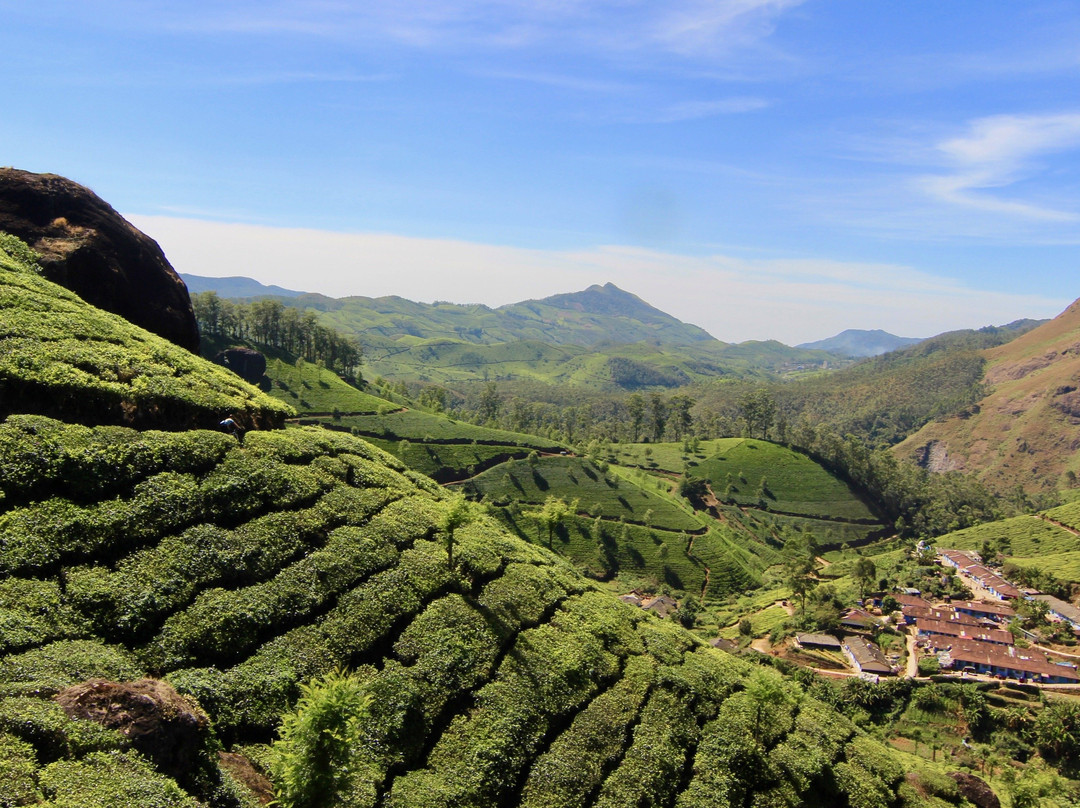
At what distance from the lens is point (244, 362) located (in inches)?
4493

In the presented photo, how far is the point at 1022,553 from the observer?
10569 centimetres

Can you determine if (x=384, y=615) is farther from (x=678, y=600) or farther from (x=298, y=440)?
(x=678, y=600)

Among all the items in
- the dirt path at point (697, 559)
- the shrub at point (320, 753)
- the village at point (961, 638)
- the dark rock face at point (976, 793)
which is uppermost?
the shrub at point (320, 753)

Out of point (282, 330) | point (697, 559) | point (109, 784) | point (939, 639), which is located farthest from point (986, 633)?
point (282, 330)

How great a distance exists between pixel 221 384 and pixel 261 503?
11.8m

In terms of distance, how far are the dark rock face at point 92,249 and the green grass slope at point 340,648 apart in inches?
814

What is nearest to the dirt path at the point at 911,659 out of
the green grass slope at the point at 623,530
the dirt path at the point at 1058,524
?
the green grass slope at the point at 623,530

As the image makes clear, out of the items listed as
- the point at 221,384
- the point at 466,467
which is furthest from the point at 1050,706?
the point at 466,467

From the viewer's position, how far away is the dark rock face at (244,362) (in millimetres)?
111831

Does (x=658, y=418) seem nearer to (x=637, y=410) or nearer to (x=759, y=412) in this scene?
(x=637, y=410)

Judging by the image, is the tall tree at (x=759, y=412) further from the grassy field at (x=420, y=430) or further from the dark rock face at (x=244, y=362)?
the dark rock face at (x=244, y=362)

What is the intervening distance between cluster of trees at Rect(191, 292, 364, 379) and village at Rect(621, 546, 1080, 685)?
11446 centimetres

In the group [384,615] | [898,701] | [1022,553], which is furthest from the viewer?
[1022,553]

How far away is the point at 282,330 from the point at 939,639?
160870 millimetres
